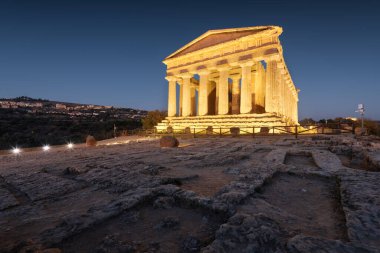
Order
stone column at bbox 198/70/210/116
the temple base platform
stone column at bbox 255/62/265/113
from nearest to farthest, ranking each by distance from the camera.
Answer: the temple base platform < stone column at bbox 198/70/210/116 < stone column at bbox 255/62/265/113

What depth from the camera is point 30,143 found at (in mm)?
27516

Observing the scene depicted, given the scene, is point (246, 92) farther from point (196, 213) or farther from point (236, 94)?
point (196, 213)

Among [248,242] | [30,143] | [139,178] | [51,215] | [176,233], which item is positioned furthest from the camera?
[30,143]

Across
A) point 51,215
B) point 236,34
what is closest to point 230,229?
→ point 51,215

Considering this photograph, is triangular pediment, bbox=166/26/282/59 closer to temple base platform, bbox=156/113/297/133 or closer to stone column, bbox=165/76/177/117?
stone column, bbox=165/76/177/117

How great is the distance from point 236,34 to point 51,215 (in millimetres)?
26762

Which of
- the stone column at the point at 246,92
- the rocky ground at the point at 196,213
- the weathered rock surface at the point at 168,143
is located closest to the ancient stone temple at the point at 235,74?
the stone column at the point at 246,92

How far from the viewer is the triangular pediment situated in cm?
2302

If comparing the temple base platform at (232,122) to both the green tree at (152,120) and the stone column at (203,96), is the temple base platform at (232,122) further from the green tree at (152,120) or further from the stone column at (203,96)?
the green tree at (152,120)

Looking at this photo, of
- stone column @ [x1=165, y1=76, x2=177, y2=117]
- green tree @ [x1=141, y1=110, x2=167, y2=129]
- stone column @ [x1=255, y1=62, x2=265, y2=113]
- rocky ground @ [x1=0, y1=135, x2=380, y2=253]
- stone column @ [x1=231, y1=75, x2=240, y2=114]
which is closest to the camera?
rocky ground @ [x1=0, y1=135, x2=380, y2=253]

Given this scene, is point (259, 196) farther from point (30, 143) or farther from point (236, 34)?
point (30, 143)

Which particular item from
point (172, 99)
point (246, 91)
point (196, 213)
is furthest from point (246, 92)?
point (196, 213)

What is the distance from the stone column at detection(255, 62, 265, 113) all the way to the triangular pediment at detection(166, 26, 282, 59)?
5.44m

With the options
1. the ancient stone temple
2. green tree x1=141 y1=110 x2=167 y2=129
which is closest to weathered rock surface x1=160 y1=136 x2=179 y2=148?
the ancient stone temple
